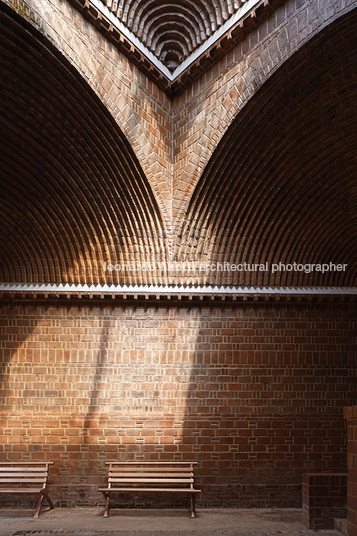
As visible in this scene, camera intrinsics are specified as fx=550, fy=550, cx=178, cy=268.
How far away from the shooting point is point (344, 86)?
8.52 metres

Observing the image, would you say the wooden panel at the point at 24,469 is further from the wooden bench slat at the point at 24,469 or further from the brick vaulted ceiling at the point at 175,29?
the brick vaulted ceiling at the point at 175,29

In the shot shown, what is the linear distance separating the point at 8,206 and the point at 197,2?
5016 mm

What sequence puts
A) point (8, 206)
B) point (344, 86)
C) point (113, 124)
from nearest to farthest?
point (344, 86) < point (113, 124) < point (8, 206)

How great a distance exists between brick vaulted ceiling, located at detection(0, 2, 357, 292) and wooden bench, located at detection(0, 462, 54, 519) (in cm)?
344

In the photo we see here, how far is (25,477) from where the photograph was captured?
995 cm

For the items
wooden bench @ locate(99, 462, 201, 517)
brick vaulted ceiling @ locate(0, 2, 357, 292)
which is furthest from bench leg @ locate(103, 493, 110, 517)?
brick vaulted ceiling @ locate(0, 2, 357, 292)

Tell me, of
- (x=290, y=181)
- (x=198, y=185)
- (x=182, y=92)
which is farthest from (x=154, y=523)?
(x=182, y=92)

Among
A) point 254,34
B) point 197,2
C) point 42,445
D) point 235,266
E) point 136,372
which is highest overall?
point 197,2

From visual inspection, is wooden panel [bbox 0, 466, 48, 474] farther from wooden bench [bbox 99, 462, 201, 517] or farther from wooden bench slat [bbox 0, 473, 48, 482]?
wooden bench [bbox 99, 462, 201, 517]

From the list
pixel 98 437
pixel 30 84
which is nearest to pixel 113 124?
pixel 30 84

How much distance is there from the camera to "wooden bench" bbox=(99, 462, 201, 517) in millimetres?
9529

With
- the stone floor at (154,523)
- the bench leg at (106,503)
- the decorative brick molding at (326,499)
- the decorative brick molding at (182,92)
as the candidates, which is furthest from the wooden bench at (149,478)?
the decorative brick molding at (182,92)

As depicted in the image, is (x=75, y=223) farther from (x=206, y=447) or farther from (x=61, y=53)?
(x=206, y=447)

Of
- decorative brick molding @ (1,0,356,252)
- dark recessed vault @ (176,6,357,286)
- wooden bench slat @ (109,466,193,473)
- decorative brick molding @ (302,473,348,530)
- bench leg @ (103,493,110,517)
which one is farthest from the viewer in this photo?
wooden bench slat @ (109,466,193,473)
